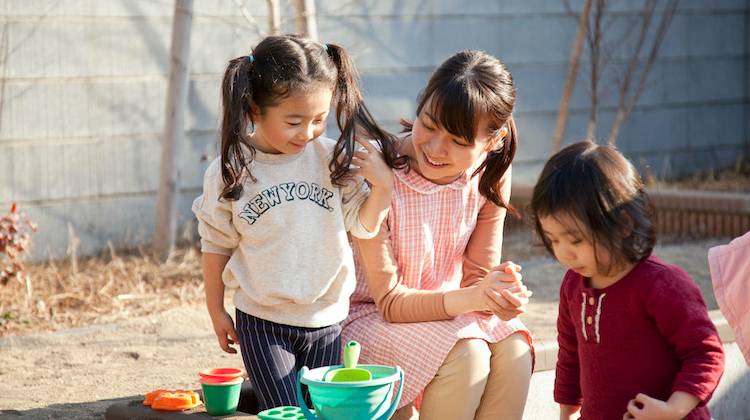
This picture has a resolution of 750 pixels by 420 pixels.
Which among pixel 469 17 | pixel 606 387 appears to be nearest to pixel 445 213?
pixel 606 387

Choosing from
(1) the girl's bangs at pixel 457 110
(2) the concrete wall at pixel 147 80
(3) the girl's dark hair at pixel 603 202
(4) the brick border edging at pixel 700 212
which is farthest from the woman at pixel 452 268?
(4) the brick border edging at pixel 700 212

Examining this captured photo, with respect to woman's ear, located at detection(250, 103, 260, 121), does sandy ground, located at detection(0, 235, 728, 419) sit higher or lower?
lower

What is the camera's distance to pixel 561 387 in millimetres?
2768

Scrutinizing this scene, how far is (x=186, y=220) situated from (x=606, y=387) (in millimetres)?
4348

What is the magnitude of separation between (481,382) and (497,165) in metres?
0.58

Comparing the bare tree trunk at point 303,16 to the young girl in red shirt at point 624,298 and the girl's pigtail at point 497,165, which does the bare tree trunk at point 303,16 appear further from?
the young girl in red shirt at point 624,298

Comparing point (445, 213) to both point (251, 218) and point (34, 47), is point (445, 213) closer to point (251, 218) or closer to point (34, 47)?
point (251, 218)

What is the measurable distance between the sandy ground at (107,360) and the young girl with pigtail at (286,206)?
0.81 metres

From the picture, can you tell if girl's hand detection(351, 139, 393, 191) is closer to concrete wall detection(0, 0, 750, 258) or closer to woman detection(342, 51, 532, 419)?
woman detection(342, 51, 532, 419)

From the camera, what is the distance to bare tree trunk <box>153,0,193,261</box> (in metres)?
5.77

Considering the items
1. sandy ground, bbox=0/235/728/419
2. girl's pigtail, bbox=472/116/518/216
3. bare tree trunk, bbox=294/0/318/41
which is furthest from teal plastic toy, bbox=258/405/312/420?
bare tree trunk, bbox=294/0/318/41

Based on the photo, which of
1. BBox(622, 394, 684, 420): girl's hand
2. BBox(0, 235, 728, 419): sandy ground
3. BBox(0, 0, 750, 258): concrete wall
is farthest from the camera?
BBox(0, 0, 750, 258): concrete wall

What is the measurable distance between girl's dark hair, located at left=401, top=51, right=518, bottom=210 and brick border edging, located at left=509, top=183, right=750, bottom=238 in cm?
392

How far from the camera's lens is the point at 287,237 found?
114 inches
